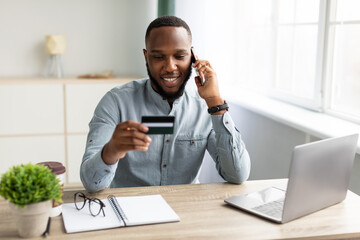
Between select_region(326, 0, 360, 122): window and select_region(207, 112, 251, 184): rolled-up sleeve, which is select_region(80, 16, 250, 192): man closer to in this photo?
select_region(207, 112, 251, 184): rolled-up sleeve

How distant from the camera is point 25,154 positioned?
147 inches

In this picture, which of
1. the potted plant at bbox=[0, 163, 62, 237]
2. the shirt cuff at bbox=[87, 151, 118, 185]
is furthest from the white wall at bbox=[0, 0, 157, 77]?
the potted plant at bbox=[0, 163, 62, 237]

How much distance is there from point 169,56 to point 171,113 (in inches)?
10.4

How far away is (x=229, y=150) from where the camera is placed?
70.8 inches

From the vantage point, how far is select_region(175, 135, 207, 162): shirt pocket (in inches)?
76.2

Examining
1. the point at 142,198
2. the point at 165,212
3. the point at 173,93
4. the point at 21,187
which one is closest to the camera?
the point at 21,187

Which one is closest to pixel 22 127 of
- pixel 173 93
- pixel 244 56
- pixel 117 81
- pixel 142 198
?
pixel 117 81

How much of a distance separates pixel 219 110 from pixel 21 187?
2.83 ft

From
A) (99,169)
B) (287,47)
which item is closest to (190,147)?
(99,169)

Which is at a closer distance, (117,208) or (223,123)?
(117,208)

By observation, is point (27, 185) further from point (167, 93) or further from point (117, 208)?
point (167, 93)

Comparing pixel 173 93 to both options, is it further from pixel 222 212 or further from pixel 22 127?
pixel 22 127

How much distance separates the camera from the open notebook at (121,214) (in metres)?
1.31

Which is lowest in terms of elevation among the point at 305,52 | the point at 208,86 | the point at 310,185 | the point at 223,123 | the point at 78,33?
the point at 310,185
